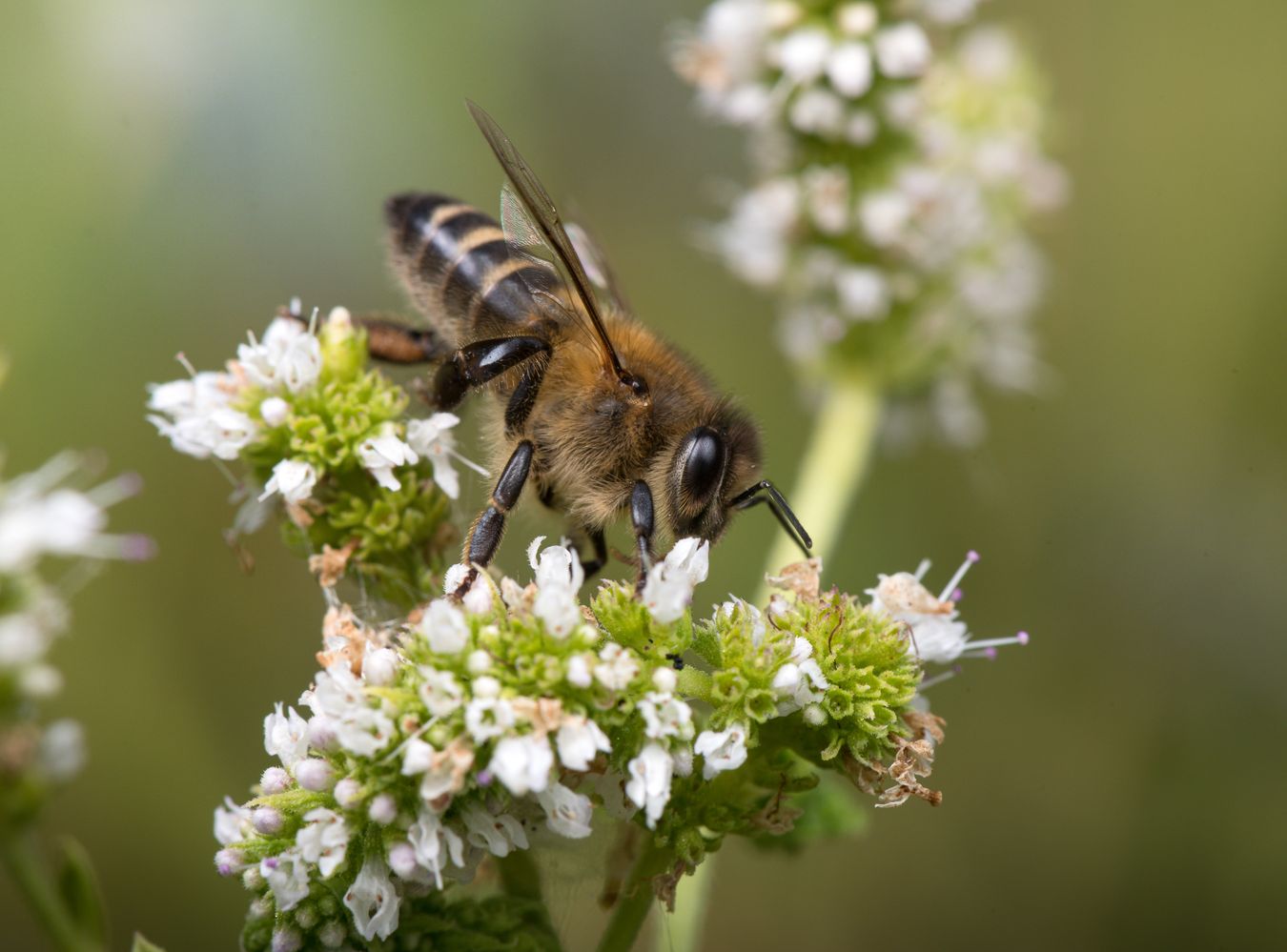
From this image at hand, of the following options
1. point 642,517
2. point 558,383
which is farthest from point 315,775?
point 558,383

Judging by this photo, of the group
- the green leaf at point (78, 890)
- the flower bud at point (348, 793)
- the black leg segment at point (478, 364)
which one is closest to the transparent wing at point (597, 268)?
the black leg segment at point (478, 364)

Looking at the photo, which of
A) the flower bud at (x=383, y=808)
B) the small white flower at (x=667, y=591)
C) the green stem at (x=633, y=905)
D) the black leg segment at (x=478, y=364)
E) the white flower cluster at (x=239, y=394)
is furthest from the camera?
the black leg segment at (x=478, y=364)

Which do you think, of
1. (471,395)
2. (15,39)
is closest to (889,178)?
(471,395)

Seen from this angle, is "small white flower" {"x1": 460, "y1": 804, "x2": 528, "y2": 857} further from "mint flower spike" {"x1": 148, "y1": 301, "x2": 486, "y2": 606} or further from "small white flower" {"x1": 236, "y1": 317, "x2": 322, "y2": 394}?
"small white flower" {"x1": 236, "y1": 317, "x2": 322, "y2": 394}

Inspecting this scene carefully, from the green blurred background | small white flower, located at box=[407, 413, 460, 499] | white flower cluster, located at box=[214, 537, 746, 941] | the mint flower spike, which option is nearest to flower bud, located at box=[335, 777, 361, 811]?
white flower cluster, located at box=[214, 537, 746, 941]

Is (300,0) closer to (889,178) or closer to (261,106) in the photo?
(261,106)

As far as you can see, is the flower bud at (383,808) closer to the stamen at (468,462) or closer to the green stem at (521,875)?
the green stem at (521,875)
